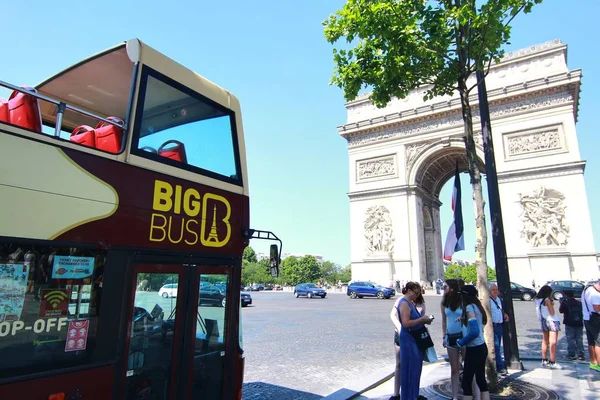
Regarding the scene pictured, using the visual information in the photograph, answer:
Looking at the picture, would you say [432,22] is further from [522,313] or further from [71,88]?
[522,313]

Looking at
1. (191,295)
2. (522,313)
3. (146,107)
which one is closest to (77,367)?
(191,295)

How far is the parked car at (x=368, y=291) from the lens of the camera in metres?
→ 25.0

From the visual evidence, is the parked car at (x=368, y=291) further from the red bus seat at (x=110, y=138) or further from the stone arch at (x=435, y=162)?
the red bus seat at (x=110, y=138)

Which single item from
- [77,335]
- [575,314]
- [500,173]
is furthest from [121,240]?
[500,173]

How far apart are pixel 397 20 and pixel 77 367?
5.88 m

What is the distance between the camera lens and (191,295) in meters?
2.98

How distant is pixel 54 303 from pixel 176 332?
2.99 feet

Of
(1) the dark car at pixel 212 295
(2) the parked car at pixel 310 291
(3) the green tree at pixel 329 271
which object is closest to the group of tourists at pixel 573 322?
(1) the dark car at pixel 212 295

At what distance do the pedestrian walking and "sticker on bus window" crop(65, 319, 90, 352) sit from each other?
356cm

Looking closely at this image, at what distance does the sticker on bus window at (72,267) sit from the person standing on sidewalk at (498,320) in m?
5.91

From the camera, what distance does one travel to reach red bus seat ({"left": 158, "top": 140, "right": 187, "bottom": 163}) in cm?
306

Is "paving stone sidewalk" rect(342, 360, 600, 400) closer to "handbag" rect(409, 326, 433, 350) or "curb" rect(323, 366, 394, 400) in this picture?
"curb" rect(323, 366, 394, 400)

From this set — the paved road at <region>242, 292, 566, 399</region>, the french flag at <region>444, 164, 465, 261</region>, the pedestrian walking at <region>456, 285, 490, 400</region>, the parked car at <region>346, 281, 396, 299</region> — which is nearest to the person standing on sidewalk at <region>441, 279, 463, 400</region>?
the pedestrian walking at <region>456, 285, 490, 400</region>

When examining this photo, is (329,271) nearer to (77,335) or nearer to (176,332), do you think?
(176,332)
